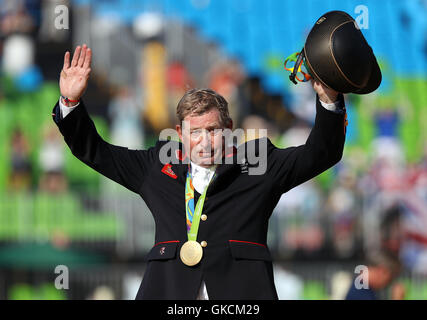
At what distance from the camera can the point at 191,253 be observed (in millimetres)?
3254

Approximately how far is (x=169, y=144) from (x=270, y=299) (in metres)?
0.83

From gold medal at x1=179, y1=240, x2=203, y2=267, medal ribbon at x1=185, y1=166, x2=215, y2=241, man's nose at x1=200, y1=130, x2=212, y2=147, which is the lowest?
gold medal at x1=179, y1=240, x2=203, y2=267

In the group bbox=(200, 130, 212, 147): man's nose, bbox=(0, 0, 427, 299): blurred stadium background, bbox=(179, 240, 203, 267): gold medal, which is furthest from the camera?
bbox=(0, 0, 427, 299): blurred stadium background

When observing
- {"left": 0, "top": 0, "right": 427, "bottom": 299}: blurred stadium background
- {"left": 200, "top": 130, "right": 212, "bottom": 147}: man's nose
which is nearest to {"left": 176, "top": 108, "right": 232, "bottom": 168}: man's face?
{"left": 200, "top": 130, "right": 212, "bottom": 147}: man's nose

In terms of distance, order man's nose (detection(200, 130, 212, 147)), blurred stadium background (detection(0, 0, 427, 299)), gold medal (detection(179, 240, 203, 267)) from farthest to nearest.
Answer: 1. blurred stadium background (detection(0, 0, 427, 299))
2. man's nose (detection(200, 130, 212, 147))
3. gold medal (detection(179, 240, 203, 267))

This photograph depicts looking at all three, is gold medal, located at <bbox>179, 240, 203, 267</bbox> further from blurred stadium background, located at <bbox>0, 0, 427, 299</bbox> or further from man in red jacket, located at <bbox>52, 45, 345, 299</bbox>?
blurred stadium background, located at <bbox>0, 0, 427, 299</bbox>

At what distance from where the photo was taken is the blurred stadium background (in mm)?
10977

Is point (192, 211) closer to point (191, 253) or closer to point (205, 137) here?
point (191, 253)

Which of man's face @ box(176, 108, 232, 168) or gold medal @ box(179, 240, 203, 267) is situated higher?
man's face @ box(176, 108, 232, 168)

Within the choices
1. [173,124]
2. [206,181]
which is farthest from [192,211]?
[173,124]

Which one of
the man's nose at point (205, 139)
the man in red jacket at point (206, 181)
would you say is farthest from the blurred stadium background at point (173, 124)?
the man's nose at point (205, 139)

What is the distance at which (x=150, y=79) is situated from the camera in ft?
40.5

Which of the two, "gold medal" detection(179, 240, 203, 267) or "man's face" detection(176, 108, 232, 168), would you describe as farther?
"man's face" detection(176, 108, 232, 168)

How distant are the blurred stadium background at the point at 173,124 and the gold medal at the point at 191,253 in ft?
23.5
